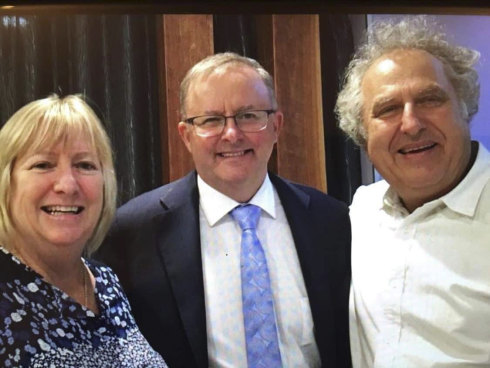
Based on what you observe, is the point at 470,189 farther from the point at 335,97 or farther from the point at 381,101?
the point at 335,97

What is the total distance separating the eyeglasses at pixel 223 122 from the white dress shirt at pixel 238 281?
0.48 feet

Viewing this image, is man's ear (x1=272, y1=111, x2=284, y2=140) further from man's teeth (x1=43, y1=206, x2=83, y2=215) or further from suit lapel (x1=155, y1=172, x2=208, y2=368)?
man's teeth (x1=43, y1=206, x2=83, y2=215)

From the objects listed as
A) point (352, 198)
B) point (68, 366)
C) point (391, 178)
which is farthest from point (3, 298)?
point (391, 178)

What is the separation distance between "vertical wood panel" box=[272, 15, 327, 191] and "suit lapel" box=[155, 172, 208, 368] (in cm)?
27

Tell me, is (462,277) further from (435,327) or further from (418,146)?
(418,146)

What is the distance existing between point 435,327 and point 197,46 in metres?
0.95

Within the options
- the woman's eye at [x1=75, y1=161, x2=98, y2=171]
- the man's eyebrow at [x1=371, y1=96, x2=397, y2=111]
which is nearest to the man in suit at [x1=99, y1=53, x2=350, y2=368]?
the woman's eye at [x1=75, y1=161, x2=98, y2=171]

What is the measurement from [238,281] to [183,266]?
0.15 meters

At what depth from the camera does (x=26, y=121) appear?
54.6 inches

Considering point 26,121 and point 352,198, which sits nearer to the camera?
point 26,121

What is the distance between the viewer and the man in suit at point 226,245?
1524mm

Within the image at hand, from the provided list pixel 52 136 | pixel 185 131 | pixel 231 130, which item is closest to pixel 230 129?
pixel 231 130

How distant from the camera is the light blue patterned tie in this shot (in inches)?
60.2

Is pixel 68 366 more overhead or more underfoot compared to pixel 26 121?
more underfoot
